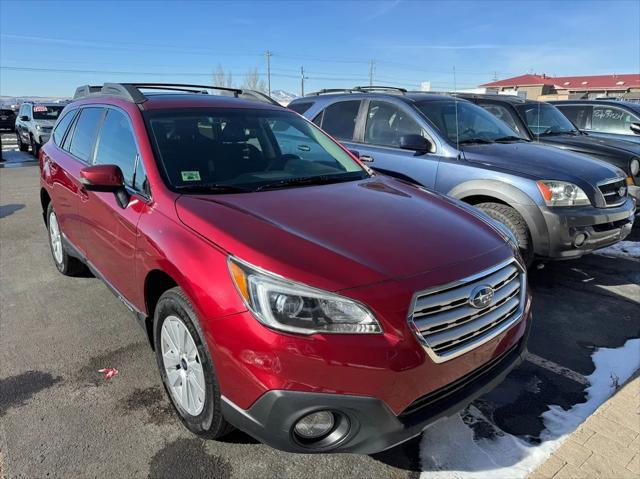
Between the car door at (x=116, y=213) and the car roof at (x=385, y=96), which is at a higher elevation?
the car roof at (x=385, y=96)

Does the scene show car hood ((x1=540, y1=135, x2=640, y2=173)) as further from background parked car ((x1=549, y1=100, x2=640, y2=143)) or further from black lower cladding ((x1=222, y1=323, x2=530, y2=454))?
black lower cladding ((x1=222, y1=323, x2=530, y2=454))

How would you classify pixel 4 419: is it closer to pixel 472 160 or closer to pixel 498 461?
pixel 498 461

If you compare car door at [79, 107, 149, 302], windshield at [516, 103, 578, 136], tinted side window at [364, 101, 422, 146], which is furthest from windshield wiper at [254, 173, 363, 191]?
windshield at [516, 103, 578, 136]

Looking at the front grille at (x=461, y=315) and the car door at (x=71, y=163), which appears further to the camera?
the car door at (x=71, y=163)

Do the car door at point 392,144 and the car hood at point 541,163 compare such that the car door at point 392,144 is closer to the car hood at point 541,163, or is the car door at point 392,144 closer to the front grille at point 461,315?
the car hood at point 541,163

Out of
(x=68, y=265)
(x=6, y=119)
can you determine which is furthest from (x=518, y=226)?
(x=6, y=119)

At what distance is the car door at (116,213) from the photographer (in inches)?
109

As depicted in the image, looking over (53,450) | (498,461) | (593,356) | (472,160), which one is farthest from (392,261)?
(472,160)

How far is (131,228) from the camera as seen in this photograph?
8.98 feet

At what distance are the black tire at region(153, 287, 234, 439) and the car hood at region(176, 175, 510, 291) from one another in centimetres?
36

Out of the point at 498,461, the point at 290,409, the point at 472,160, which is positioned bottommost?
the point at 498,461

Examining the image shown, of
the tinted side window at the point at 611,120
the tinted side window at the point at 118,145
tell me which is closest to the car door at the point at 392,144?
the tinted side window at the point at 118,145

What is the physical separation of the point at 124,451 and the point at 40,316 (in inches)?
82.2

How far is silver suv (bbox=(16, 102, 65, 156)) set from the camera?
1456cm
